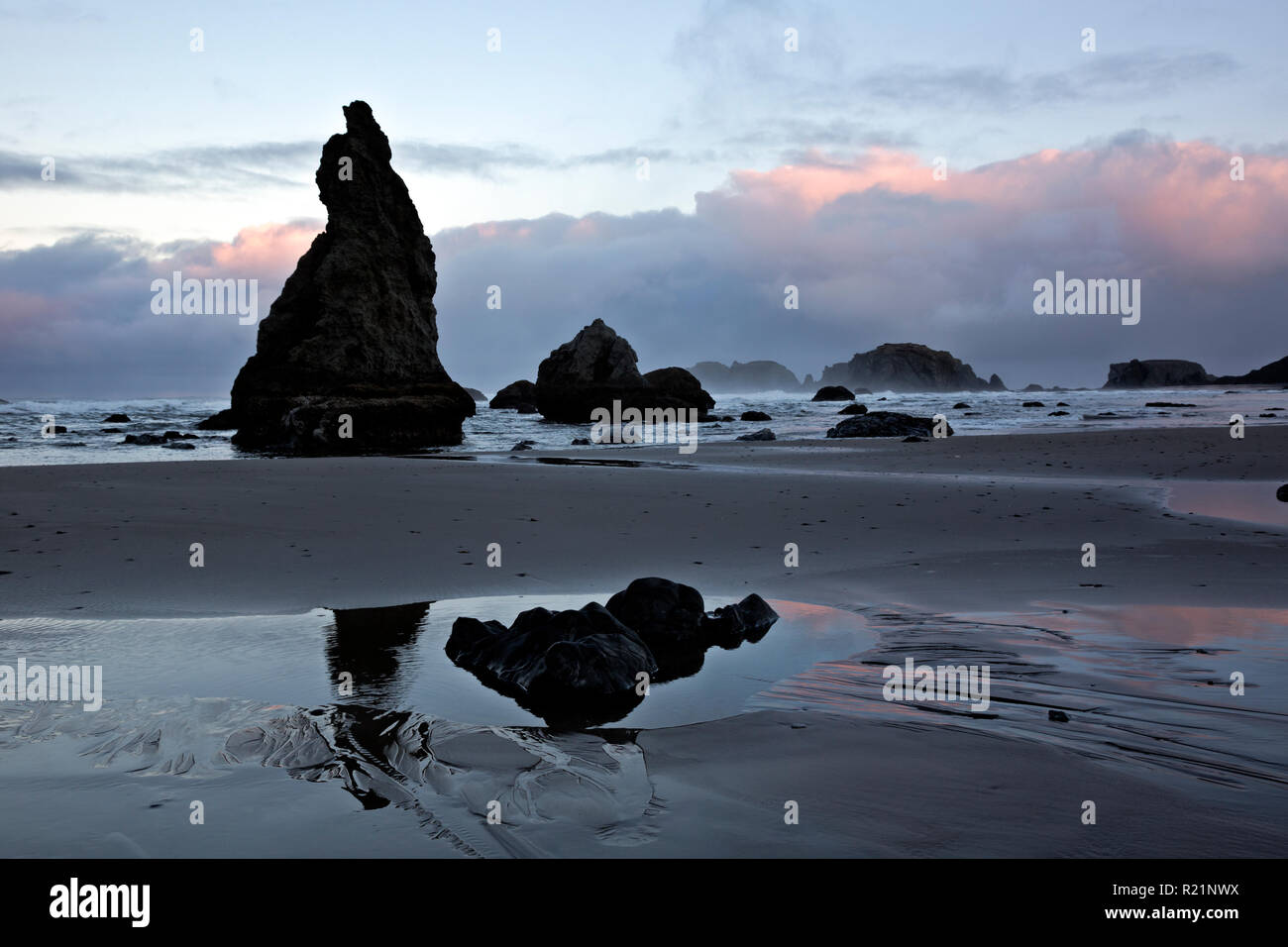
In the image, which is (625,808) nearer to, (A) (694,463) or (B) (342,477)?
(B) (342,477)

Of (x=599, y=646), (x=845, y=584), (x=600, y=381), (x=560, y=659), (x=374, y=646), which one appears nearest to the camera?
(x=560, y=659)

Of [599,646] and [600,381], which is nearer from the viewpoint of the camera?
[599,646]

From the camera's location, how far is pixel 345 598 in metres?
6.63

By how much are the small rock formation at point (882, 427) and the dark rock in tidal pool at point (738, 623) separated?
86.8ft

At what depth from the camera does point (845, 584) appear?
7219 mm

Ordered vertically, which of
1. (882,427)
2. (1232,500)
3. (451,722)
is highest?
(882,427)

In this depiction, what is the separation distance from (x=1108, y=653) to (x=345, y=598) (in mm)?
5229

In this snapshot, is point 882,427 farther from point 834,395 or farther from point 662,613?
point 834,395

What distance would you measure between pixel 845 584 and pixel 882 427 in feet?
84.7

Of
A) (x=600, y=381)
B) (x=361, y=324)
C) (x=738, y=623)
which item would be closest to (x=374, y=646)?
(x=738, y=623)

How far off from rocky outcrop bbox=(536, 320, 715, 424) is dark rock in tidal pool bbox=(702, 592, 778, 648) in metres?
48.5

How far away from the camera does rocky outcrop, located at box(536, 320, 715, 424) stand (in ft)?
181
